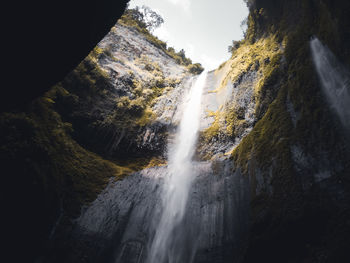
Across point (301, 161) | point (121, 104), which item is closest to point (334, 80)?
point (301, 161)

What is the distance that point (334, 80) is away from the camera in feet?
17.8

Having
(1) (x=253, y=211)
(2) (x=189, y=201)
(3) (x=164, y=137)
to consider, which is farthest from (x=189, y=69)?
(1) (x=253, y=211)

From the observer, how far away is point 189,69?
2522 cm

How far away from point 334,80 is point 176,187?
7450 millimetres

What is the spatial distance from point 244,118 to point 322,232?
6.36 metres

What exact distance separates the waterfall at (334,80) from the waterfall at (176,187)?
21.3ft

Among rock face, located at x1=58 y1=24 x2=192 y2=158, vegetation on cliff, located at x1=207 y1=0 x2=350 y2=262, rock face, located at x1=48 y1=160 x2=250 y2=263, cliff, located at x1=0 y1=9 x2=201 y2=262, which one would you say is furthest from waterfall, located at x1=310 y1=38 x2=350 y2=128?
rock face, located at x1=58 y1=24 x2=192 y2=158

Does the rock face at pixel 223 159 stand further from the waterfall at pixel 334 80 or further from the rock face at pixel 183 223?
the waterfall at pixel 334 80

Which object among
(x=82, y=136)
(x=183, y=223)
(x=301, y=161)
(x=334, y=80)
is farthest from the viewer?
(x=82, y=136)

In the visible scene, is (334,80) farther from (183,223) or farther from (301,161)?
(183,223)

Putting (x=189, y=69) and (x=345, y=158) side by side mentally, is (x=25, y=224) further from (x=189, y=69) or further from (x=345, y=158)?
(x=189, y=69)

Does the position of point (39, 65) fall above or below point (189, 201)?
below

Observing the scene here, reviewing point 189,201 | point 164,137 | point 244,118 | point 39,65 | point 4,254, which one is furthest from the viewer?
point 164,137

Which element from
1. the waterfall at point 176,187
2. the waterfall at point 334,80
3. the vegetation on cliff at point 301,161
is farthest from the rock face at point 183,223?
the waterfall at point 334,80
